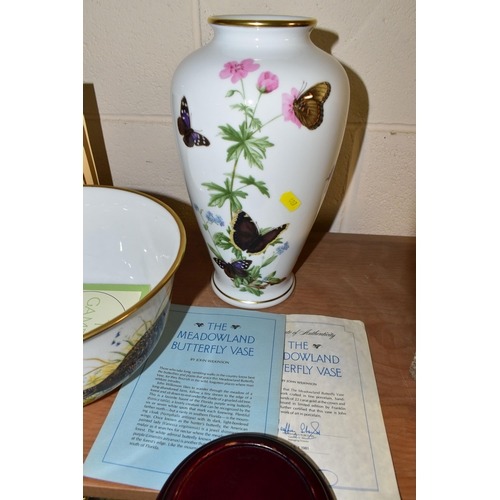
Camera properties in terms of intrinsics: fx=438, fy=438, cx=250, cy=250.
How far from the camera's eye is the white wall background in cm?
54

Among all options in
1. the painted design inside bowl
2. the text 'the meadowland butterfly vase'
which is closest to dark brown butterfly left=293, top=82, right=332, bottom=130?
the text 'the meadowland butterfly vase'

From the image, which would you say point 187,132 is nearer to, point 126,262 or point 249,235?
point 249,235

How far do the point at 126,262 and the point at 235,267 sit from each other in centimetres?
17

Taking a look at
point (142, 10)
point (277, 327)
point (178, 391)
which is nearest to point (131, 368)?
point (178, 391)

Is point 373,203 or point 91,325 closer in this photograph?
point 91,325

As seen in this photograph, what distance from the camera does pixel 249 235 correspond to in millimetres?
489

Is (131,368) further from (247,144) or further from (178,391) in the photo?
(247,144)

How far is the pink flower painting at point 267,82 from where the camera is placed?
15.6 inches

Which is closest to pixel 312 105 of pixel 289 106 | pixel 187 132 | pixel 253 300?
pixel 289 106

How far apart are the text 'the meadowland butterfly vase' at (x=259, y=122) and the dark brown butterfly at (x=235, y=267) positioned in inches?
1.6

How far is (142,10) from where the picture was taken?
545 millimetres

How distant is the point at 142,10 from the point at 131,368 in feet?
1.41

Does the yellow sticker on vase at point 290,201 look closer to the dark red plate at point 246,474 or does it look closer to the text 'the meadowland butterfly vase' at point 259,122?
the text 'the meadowland butterfly vase' at point 259,122

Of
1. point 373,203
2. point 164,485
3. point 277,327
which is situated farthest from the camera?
point 373,203
